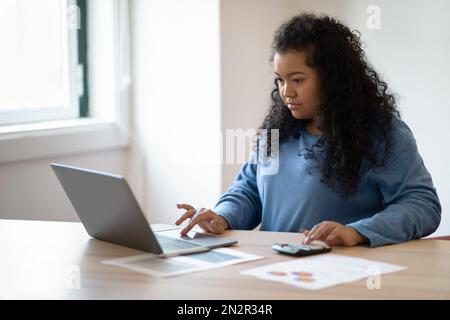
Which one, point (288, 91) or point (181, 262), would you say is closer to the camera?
point (181, 262)

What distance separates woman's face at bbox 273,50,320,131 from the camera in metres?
2.20

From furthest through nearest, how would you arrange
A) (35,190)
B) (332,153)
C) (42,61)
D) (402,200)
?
(42,61)
(35,190)
(332,153)
(402,200)

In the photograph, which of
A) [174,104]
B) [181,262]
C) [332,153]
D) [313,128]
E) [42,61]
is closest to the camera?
[181,262]

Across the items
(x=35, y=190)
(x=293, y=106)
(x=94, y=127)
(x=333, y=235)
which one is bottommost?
(x=35, y=190)

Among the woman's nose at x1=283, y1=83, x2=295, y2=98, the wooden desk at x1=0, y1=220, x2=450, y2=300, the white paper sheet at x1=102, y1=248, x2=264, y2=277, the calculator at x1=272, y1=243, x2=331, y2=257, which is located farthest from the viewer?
the woman's nose at x1=283, y1=83, x2=295, y2=98

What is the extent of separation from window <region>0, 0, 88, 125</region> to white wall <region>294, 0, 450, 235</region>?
1.26 m

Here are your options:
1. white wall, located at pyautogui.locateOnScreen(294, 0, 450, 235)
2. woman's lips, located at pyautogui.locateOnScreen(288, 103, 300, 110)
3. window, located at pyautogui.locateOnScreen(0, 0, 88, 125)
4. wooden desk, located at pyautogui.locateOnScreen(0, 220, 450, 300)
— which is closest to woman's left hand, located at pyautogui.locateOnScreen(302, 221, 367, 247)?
wooden desk, located at pyautogui.locateOnScreen(0, 220, 450, 300)

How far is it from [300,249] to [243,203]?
0.53 m

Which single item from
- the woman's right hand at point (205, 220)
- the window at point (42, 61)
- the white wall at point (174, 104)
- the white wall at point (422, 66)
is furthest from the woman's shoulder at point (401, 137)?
the window at point (42, 61)

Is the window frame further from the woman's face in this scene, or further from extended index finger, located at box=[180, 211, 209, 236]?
the woman's face

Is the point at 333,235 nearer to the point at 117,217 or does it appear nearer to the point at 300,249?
the point at 300,249

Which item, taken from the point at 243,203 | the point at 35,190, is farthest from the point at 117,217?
the point at 35,190

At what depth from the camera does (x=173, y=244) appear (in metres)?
1.97
